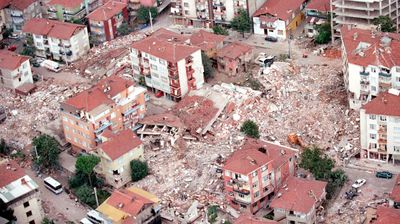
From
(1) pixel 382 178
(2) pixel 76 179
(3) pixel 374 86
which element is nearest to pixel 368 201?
(1) pixel 382 178

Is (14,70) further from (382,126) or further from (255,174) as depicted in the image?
(382,126)

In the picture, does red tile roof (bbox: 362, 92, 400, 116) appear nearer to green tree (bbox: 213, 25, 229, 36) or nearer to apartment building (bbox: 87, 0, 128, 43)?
green tree (bbox: 213, 25, 229, 36)

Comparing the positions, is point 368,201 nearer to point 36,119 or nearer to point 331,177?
point 331,177

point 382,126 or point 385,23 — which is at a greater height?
point 385,23

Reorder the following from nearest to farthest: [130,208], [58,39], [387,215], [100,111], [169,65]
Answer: [387,215] → [130,208] → [100,111] → [169,65] → [58,39]

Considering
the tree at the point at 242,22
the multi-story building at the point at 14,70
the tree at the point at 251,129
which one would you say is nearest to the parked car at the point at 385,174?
the tree at the point at 251,129

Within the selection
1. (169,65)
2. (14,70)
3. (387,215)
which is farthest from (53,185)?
(387,215)

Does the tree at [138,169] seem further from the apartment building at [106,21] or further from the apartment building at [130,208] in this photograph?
the apartment building at [106,21]

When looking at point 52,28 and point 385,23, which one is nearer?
point 385,23
